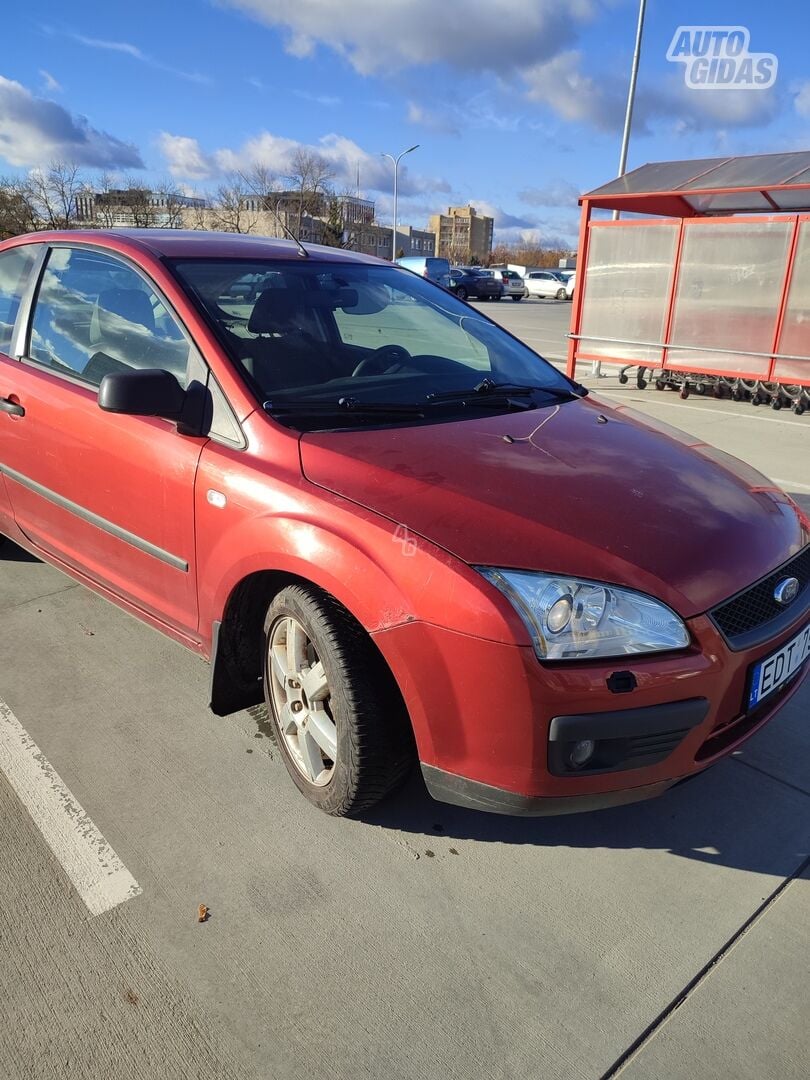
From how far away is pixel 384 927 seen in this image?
2.07m

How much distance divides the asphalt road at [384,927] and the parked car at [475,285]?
35.0 m

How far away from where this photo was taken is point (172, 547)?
2689mm

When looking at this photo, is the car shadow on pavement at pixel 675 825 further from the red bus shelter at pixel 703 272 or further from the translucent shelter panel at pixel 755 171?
the translucent shelter panel at pixel 755 171

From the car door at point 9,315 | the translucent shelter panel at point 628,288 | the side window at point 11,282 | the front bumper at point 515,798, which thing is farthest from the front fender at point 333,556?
the translucent shelter panel at point 628,288

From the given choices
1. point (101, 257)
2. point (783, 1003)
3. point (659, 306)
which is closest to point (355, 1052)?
point (783, 1003)

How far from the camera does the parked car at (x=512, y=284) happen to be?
3850 cm

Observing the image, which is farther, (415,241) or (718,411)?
(415,241)

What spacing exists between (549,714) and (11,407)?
276 cm

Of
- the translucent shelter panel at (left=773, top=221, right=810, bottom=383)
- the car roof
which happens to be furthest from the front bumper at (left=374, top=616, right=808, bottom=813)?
the translucent shelter panel at (left=773, top=221, right=810, bottom=383)

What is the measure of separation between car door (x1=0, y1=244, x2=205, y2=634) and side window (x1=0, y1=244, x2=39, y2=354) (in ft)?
0.59

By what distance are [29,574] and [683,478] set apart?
340 centimetres

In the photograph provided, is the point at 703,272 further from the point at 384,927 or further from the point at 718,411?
the point at 384,927

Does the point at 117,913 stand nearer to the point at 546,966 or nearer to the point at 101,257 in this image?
the point at 546,966

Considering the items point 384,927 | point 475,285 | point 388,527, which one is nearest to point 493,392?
point 388,527
